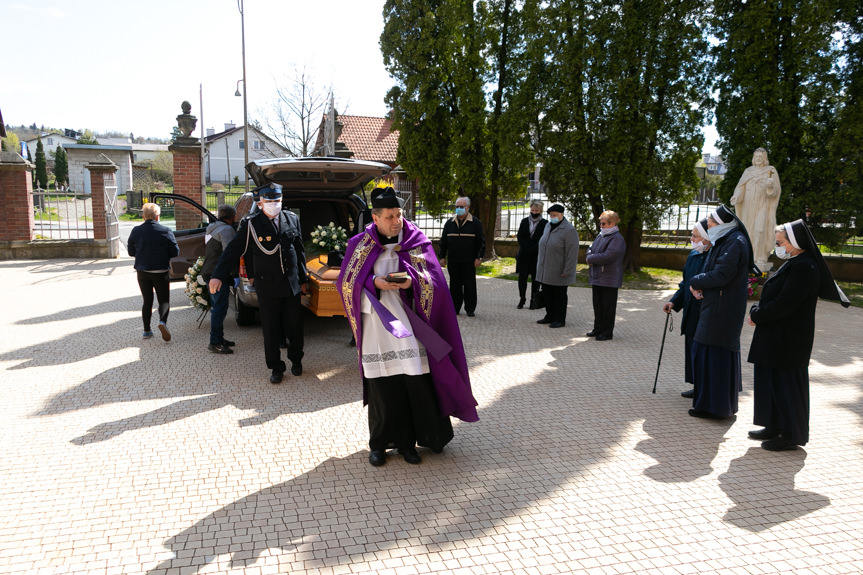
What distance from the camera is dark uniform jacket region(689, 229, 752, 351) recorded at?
529 cm

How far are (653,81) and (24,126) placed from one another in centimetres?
18089

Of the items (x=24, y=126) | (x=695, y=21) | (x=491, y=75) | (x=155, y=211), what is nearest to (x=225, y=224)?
(x=155, y=211)

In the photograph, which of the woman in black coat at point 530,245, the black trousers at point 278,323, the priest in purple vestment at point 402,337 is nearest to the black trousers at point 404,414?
the priest in purple vestment at point 402,337

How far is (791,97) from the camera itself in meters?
14.0

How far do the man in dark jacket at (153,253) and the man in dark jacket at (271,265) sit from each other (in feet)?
6.60

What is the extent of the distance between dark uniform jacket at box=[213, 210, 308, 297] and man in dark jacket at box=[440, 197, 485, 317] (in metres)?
3.90

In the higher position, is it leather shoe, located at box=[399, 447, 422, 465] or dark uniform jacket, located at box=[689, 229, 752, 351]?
dark uniform jacket, located at box=[689, 229, 752, 351]

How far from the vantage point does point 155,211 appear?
8031 millimetres

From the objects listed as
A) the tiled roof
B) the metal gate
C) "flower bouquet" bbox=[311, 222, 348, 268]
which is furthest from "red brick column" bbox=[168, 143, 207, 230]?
the tiled roof

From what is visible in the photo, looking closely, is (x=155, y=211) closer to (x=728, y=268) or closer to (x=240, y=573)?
(x=240, y=573)

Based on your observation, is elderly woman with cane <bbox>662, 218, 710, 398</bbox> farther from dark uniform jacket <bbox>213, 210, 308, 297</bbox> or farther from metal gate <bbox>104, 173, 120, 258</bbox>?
metal gate <bbox>104, 173, 120, 258</bbox>

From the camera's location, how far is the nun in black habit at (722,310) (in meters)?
5.31

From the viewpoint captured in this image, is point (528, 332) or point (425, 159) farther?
point (425, 159)

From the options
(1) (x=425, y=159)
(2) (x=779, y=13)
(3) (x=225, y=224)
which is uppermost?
(2) (x=779, y=13)
